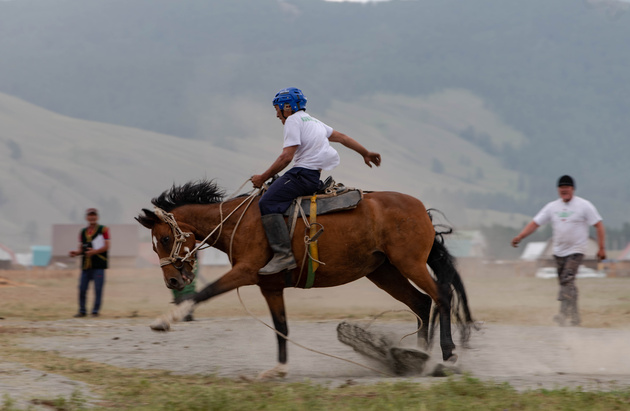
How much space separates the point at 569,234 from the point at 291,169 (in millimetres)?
6026

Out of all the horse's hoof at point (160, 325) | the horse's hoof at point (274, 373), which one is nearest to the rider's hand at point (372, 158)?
the horse's hoof at point (274, 373)

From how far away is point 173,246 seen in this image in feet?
28.5

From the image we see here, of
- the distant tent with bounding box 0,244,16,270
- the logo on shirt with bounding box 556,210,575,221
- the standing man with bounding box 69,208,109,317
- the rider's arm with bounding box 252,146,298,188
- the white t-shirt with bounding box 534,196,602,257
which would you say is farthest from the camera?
the distant tent with bounding box 0,244,16,270

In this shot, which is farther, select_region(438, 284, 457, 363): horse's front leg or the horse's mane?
the horse's mane

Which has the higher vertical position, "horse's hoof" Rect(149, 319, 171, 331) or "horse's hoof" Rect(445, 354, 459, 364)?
"horse's hoof" Rect(149, 319, 171, 331)

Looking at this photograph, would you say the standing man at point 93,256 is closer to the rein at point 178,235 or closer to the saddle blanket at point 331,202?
the rein at point 178,235

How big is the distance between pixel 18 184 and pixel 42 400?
175223 millimetres

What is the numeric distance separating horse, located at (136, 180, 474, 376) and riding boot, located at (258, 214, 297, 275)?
0.11 m

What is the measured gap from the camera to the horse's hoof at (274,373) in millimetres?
7992

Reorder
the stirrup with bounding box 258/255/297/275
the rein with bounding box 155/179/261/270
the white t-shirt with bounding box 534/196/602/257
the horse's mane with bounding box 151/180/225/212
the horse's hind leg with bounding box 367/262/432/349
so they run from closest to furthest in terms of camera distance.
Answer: the stirrup with bounding box 258/255/297/275 → the rein with bounding box 155/179/261/270 → the horse's mane with bounding box 151/180/225/212 → the horse's hind leg with bounding box 367/262/432/349 → the white t-shirt with bounding box 534/196/602/257

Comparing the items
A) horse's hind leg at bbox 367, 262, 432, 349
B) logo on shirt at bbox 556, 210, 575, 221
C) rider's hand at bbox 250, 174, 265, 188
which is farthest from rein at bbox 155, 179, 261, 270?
logo on shirt at bbox 556, 210, 575, 221

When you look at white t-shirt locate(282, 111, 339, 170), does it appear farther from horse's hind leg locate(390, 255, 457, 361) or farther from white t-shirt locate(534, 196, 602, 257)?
white t-shirt locate(534, 196, 602, 257)

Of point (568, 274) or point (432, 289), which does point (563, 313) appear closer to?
point (568, 274)

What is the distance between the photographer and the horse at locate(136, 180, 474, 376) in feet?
27.7
